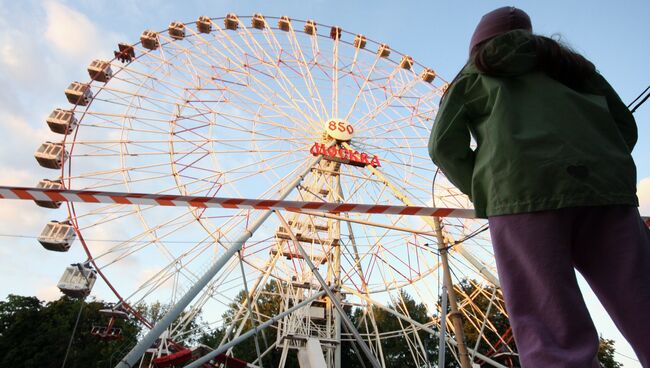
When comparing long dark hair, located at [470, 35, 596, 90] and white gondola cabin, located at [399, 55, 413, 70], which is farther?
white gondola cabin, located at [399, 55, 413, 70]

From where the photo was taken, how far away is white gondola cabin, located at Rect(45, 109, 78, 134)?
11906 millimetres

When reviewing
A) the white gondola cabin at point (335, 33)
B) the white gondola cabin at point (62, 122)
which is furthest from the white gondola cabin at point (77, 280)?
the white gondola cabin at point (335, 33)

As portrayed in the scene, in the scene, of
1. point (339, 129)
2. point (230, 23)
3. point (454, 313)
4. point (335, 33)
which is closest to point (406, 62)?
point (335, 33)

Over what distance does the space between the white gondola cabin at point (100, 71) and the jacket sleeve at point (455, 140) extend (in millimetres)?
14203

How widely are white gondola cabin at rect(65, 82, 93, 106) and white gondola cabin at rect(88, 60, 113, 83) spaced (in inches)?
18.6

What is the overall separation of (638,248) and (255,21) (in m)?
16.5

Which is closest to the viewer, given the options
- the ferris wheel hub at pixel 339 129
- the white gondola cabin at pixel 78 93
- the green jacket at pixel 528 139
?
the green jacket at pixel 528 139

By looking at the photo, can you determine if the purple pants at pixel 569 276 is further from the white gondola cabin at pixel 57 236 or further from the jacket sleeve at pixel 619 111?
the white gondola cabin at pixel 57 236

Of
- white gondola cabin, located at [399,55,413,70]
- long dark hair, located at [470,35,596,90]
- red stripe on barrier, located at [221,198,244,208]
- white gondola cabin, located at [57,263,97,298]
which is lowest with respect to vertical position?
long dark hair, located at [470,35,596,90]

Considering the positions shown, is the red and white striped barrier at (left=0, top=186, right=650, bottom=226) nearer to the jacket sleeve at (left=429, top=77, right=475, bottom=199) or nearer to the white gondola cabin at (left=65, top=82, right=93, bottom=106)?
the jacket sleeve at (left=429, top=77, right=475, bottom=199)

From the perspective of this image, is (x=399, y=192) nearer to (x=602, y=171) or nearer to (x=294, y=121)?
(x=294, y=121)

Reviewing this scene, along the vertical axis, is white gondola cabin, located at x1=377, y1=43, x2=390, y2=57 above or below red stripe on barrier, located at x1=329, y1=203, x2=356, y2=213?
above

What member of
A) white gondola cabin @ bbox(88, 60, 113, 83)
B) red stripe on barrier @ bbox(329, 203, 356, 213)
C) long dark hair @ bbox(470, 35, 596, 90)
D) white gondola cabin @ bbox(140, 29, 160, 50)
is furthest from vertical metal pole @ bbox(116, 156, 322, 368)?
white gondola cabin @ bbox(140, 29, 160, 50)

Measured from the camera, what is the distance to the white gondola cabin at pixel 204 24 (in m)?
15.0
